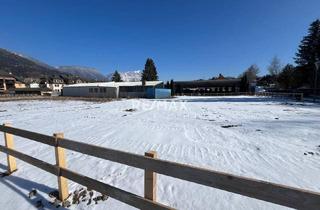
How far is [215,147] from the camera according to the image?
7.62 meters

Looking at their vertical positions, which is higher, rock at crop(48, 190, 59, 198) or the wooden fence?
the wooden fence

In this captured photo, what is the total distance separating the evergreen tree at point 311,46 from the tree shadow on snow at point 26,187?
184ft

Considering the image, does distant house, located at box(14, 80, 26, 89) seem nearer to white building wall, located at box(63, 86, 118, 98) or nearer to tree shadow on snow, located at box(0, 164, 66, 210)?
white building wall, located at box(63, 86, 118, 98)

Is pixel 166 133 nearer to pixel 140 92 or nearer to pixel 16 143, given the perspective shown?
pixel 16 143

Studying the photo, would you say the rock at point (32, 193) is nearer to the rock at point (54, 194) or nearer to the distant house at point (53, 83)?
the rock at point (54, 194)

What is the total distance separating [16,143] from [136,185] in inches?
240

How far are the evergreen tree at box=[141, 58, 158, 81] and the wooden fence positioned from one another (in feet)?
260

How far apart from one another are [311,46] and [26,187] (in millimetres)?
58425

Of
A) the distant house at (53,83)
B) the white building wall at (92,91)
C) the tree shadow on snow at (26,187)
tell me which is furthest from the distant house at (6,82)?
the tree shadow on snow at (26,187)

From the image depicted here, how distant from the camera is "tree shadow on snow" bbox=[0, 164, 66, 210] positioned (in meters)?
4.30

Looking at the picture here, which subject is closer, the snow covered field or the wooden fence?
the wooden fence

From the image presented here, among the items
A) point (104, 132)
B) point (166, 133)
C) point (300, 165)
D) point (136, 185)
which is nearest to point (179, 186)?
point (136, 185)

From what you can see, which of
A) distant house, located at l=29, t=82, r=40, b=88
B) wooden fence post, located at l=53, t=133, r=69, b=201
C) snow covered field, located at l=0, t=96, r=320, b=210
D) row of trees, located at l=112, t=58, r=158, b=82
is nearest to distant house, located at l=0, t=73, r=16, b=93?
distant house, located at l=29, t=82, r=40, b=88

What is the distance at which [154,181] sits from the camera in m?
2.79
